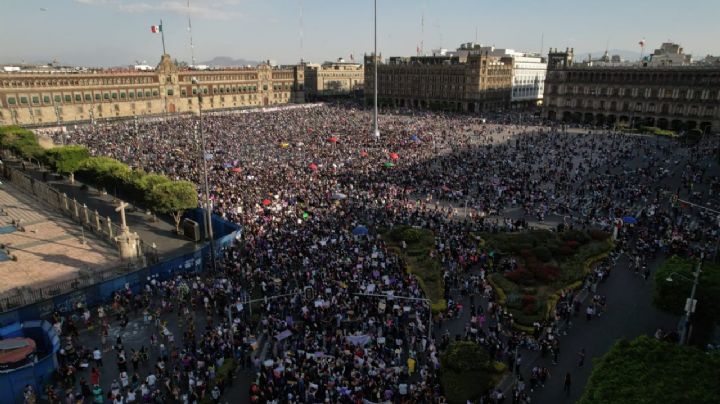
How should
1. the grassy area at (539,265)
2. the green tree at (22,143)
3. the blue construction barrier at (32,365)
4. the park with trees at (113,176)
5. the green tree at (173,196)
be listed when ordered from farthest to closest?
the green tree at (22,143) → the park with trees at (113,176) → the green tree at (173,196) → the grassy area at (539,265) → the blue construction barrier at (32,365)

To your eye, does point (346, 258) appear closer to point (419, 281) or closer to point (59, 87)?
point (419, 281)

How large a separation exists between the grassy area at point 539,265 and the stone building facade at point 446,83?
90645 mm

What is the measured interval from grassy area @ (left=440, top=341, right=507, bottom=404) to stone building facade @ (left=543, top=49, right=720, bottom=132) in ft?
281

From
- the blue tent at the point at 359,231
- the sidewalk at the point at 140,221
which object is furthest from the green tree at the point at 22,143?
the blue tent at the point at 359,231

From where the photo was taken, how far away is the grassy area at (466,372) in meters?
17.5

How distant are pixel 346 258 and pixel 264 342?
816 centimetres

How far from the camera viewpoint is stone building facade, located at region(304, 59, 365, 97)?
15338 cm

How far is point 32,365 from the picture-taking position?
18.3 m

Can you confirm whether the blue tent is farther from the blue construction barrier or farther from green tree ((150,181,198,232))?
the blue construction barrier

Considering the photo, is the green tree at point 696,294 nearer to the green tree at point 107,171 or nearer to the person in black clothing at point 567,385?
the person in black clothing at point 567,385

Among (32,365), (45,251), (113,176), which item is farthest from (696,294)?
(113,176)

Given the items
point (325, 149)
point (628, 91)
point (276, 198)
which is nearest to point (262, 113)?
point (325, 149)

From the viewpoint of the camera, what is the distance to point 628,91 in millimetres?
91812

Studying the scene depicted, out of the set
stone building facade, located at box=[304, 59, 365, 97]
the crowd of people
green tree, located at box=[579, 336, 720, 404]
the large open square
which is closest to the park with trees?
the crowd of people
